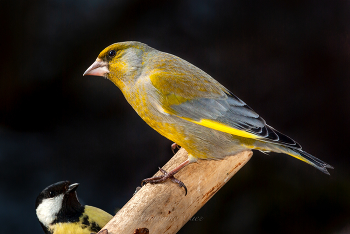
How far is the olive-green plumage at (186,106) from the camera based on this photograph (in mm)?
1368

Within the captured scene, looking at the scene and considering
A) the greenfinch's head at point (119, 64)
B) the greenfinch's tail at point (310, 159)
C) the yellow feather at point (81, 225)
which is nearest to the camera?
the greenfinch's tail at point (310, 159)

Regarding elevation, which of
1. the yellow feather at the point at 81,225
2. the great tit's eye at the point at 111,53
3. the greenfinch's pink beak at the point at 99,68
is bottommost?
the yellow feather at the point at 81,225

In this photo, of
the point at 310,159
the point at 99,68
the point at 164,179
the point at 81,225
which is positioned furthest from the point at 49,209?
the point at 310,159

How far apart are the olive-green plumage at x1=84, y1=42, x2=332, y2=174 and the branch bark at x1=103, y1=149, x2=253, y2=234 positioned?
11 centimetres

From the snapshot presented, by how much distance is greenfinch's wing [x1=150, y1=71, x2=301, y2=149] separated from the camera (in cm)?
135

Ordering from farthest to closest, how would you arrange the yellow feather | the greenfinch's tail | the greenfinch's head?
1. the yellow feather
2. the greenfinch's head
3. the greenfinch's tail

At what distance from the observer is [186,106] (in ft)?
4.52

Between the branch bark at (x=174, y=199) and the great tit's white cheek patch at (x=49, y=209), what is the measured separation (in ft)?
1.38

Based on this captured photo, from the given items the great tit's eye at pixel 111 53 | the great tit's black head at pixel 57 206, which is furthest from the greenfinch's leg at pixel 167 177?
the great tit's eye at pixel 111 53

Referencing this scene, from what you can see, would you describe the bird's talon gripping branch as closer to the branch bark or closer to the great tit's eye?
the branch bark

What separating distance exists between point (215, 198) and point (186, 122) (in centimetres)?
100

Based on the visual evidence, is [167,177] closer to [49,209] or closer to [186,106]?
[186,106]

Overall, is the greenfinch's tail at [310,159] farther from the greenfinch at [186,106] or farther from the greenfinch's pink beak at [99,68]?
the greenfinch's pink beak at [99,68]

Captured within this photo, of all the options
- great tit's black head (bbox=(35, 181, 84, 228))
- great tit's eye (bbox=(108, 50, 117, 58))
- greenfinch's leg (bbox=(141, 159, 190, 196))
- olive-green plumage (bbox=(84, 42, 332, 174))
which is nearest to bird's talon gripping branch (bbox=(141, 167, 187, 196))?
greenfinch's leg (bbox=(141, 159, 190, 196))
